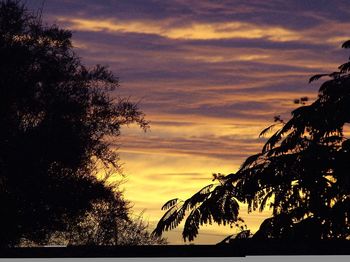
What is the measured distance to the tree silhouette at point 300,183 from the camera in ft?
52.0

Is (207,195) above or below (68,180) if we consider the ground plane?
below

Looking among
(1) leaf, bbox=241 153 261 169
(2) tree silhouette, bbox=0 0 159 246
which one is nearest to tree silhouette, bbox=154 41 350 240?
(1) leaf, bbox=241 153 261 169

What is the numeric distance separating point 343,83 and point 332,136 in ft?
A: 4.99

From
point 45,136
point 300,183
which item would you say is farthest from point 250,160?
point 45,136

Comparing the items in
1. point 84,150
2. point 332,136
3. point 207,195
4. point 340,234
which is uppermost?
point 84,150

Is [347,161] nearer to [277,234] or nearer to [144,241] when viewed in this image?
[277,234]

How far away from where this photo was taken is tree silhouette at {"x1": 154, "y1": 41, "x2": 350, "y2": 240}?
15852 mm

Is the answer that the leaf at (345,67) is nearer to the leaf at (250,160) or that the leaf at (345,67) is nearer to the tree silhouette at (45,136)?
the leaf at (250,160)

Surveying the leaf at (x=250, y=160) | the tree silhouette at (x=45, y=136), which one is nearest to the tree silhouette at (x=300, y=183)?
the leaf at (x=250, y=160)

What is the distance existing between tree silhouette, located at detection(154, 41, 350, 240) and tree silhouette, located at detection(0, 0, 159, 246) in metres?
12.2

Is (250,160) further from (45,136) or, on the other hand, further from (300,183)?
(45,136)

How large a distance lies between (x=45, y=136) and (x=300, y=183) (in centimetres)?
1417

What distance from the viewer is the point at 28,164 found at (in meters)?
28.1

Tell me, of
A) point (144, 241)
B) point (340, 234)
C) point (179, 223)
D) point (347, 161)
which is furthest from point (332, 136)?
point (144, 241)
